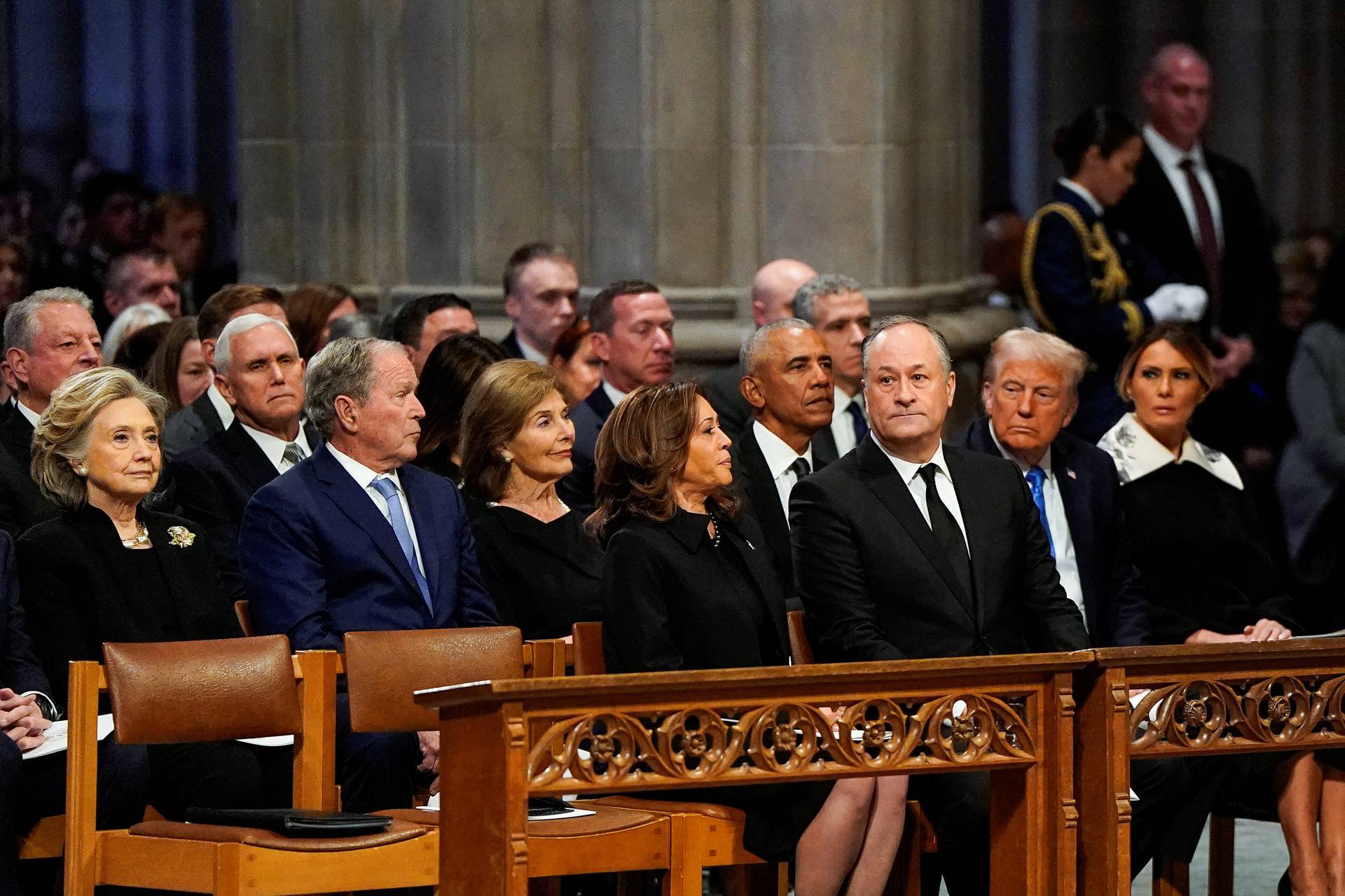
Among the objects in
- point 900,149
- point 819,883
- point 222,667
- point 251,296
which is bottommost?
point 819,883

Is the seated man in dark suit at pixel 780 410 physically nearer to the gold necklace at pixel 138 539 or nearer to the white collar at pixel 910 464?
the white collar at pixel 910 464

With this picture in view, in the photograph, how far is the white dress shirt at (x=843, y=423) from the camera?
7934 mm

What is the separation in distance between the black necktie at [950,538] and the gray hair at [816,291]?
7.11 ft

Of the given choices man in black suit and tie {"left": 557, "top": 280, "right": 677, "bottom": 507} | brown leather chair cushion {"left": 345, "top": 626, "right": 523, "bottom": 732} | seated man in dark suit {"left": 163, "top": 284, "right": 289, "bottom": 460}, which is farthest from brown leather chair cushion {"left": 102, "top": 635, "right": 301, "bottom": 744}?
man in black suit and tie {"left": 557, "top": 280, "right": 677, "bottom": 507}

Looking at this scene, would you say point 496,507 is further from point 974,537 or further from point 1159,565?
point 1159,565

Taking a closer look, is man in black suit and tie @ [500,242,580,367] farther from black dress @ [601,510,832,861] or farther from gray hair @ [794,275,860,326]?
black dress @ [601,510,832,861]

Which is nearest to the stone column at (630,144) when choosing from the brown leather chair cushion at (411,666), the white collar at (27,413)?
the white collar at (27,413)

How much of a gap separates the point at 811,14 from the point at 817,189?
0.64 m

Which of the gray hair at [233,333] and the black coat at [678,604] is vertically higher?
the gray hair at [233,333]

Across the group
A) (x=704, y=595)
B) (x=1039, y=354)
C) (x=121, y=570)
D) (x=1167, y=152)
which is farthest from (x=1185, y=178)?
(x=121, y=570)

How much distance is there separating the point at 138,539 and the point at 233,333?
3.54 ft

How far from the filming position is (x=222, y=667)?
557 cm

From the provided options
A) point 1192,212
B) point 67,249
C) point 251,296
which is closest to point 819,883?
point 251,296

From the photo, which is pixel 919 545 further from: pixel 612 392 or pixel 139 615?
pixel 612 392
